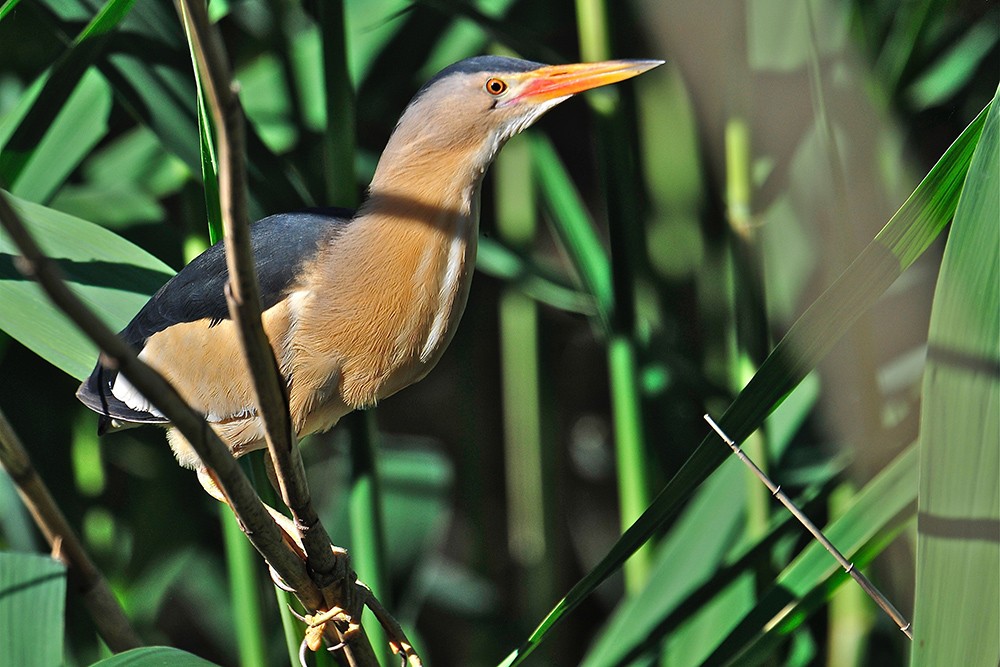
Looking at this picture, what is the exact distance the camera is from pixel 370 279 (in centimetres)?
76

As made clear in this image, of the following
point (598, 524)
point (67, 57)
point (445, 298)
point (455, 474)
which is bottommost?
point (598, 524)

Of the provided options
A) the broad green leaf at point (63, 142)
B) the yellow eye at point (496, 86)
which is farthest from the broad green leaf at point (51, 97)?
the yellow eye at point (496, 86)

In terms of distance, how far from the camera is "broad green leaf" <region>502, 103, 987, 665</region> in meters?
0.50

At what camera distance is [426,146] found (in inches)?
31.2

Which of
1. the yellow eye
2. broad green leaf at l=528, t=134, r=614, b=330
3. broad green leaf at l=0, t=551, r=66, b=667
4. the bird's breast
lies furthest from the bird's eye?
broad green leaf at l=0, t=551, r=66, b=667

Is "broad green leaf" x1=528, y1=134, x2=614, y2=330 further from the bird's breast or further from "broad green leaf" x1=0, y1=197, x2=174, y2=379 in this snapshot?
"broad green leaf" x1=0, y1=197, x2=174, y2=379

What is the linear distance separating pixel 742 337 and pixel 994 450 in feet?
1.44

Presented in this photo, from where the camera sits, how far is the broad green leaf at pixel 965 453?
0.48 m

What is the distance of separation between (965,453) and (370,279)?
0.43 metres

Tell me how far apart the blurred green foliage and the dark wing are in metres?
0.02

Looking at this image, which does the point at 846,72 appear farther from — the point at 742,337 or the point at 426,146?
the point at 426,146

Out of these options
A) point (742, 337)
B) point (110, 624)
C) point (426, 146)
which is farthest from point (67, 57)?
point (742, 337)

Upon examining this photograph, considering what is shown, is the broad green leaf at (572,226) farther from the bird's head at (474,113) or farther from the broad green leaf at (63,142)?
the broad green leaf at (63,142)

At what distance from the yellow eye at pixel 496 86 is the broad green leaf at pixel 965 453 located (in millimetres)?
396
